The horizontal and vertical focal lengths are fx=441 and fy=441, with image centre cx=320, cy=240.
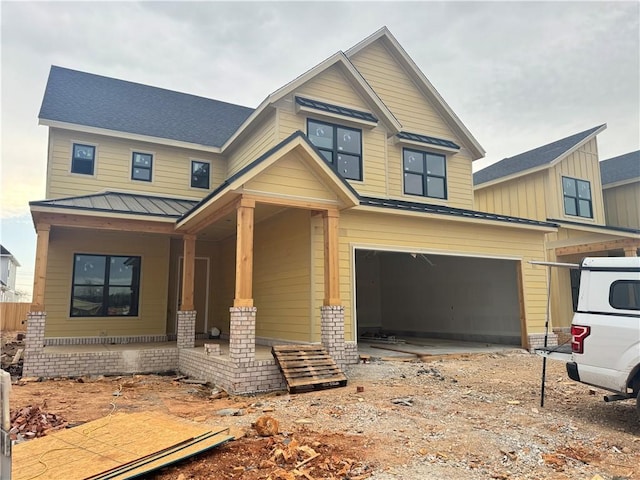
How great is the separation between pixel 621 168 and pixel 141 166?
21.0 meters

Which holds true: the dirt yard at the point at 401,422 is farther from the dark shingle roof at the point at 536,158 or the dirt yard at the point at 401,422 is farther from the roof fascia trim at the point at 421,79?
the dark shingle roof at the point at 536,158

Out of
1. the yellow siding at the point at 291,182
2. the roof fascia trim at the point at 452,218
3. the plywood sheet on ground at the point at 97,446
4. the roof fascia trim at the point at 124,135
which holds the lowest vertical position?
the plywood sheet on ground at the point at 97,446

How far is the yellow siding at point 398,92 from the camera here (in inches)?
576

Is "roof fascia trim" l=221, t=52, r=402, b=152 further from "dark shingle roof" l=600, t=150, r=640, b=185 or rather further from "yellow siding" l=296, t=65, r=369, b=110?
"dark shingle roof" l=600, t=150, r=640, b=185

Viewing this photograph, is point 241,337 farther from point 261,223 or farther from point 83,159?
point 83,159

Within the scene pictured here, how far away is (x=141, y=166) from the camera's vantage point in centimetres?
1471

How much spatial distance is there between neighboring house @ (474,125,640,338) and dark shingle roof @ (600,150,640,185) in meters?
1.12

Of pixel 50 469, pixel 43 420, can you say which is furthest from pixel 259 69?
pixel 50 469

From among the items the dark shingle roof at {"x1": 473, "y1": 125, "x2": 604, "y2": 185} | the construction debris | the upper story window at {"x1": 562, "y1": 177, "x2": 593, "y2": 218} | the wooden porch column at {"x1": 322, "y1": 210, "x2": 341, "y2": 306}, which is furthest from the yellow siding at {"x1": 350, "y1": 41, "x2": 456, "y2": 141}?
the construction debris

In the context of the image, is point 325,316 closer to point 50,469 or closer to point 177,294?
point 50,469

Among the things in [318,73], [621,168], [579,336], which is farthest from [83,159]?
[621,168]

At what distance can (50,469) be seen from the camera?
4109 mm

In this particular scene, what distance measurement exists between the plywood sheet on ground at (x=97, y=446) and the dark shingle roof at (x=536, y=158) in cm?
1684

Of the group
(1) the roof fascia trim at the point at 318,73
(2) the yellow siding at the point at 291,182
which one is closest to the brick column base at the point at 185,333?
(2) the yellow siding at the point at 291,182
